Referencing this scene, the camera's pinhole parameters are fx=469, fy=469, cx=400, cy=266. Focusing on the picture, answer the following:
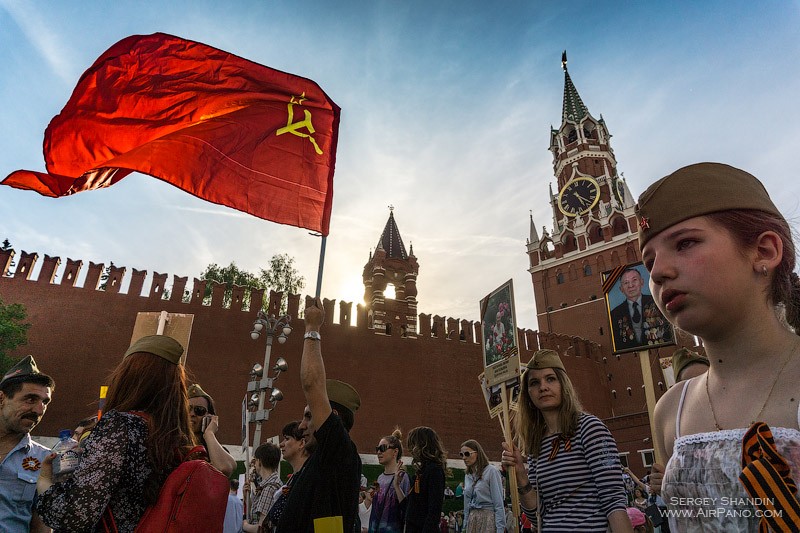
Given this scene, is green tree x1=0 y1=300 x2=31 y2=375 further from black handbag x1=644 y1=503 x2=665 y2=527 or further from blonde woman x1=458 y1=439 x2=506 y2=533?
black handbag x1=644 y1=503 x2=665 y2=527

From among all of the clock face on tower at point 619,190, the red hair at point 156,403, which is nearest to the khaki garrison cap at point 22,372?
the red hair at point 156,403

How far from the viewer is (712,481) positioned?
3.20 ft

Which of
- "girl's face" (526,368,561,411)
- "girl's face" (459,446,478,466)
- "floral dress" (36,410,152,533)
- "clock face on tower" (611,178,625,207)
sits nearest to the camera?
"floral dress" (36,410,152,533)

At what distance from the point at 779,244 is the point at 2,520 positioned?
3.74 meters

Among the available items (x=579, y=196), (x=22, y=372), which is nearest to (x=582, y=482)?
(x=22, y=372)

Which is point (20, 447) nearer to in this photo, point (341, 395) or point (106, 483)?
point (106, 483)

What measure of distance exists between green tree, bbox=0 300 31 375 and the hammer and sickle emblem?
49.4 feet

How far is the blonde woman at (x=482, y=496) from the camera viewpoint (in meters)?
4.50

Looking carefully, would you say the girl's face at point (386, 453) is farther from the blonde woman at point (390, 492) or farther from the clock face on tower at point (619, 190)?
the clock face on tower at point (619, 190)

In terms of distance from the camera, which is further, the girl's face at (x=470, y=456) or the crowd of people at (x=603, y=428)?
the girl's face at (x=470, y=456)

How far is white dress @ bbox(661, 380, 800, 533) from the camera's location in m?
0.89

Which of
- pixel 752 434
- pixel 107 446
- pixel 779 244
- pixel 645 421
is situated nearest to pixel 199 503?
pixel 107 446

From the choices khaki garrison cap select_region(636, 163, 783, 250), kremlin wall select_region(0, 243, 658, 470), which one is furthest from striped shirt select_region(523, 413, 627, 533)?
kremlin wall select_region(0, 243, 658, 470)

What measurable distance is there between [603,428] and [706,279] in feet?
5.52
